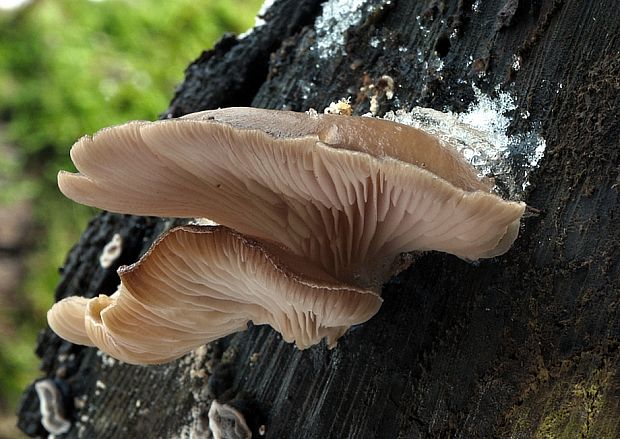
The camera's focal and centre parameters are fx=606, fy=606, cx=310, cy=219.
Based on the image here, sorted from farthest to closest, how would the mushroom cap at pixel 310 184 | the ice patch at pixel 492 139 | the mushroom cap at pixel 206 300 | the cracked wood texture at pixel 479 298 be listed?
the ice patch at pixel 492 139 → the cracked wood texture at pixel 479 298 → the mushroom cap at pixel 206 300 → the mushroom cap at pixel 310 184

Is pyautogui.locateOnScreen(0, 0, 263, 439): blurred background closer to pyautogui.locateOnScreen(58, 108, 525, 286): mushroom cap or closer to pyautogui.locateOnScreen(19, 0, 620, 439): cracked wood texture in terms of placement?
pyautogui.locateOnScreen(19, 0, 620, 439): cracked wood texture

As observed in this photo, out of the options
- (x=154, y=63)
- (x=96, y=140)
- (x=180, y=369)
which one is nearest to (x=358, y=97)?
(x=96, y=140)

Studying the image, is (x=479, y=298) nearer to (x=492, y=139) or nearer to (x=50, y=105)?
(x=492, y=139)

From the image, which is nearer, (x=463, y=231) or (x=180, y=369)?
(x=463, y=231)

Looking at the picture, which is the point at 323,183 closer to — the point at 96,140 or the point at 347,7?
the point at 96,140

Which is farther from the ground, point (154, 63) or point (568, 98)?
point (154, 63)

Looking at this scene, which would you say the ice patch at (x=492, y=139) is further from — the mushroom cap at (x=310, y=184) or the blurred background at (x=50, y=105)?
the blurred background at (x=50, y=105)

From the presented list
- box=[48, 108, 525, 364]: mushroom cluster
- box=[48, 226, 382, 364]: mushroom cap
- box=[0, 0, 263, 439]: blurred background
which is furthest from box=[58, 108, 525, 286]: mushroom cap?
box=[0, 0, 263, 439]: blurred background

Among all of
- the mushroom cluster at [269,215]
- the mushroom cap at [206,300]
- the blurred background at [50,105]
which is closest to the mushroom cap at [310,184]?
the mushroom cluster at [269,215]
